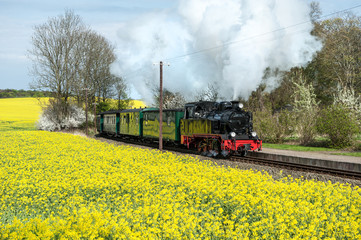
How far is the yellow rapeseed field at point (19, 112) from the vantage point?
6462cm

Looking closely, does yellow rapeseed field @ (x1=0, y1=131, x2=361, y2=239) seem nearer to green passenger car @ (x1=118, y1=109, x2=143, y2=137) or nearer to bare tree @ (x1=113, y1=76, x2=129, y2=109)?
green passenger car @ (x1=118, y1=109, x2=143, y2=137)

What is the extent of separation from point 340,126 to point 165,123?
11660 mm

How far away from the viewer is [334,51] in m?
41.0

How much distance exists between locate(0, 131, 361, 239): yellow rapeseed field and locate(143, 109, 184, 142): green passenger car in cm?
1190

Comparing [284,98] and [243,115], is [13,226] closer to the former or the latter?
[243,115]

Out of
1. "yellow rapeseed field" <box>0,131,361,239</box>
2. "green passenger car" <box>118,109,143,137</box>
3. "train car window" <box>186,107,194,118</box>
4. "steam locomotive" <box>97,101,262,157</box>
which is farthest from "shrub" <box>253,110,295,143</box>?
"yellow rapeseed field" <box>0,131,361,239</box>

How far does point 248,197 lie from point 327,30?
4460cm

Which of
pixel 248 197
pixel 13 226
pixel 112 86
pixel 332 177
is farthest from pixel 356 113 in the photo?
pixel 112 86

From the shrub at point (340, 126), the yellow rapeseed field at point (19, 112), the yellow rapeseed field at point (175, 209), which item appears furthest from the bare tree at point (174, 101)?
the yellow rapeseed field at point (175, 209)

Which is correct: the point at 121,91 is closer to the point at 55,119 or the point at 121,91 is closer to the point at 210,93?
the point at 55,119

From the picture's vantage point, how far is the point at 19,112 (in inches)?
3182

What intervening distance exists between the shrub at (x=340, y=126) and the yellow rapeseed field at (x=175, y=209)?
49.4 feet

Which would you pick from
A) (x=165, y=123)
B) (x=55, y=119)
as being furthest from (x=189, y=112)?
(x=55, y=119)

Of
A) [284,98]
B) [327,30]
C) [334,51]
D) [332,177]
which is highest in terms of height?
[327,30]
